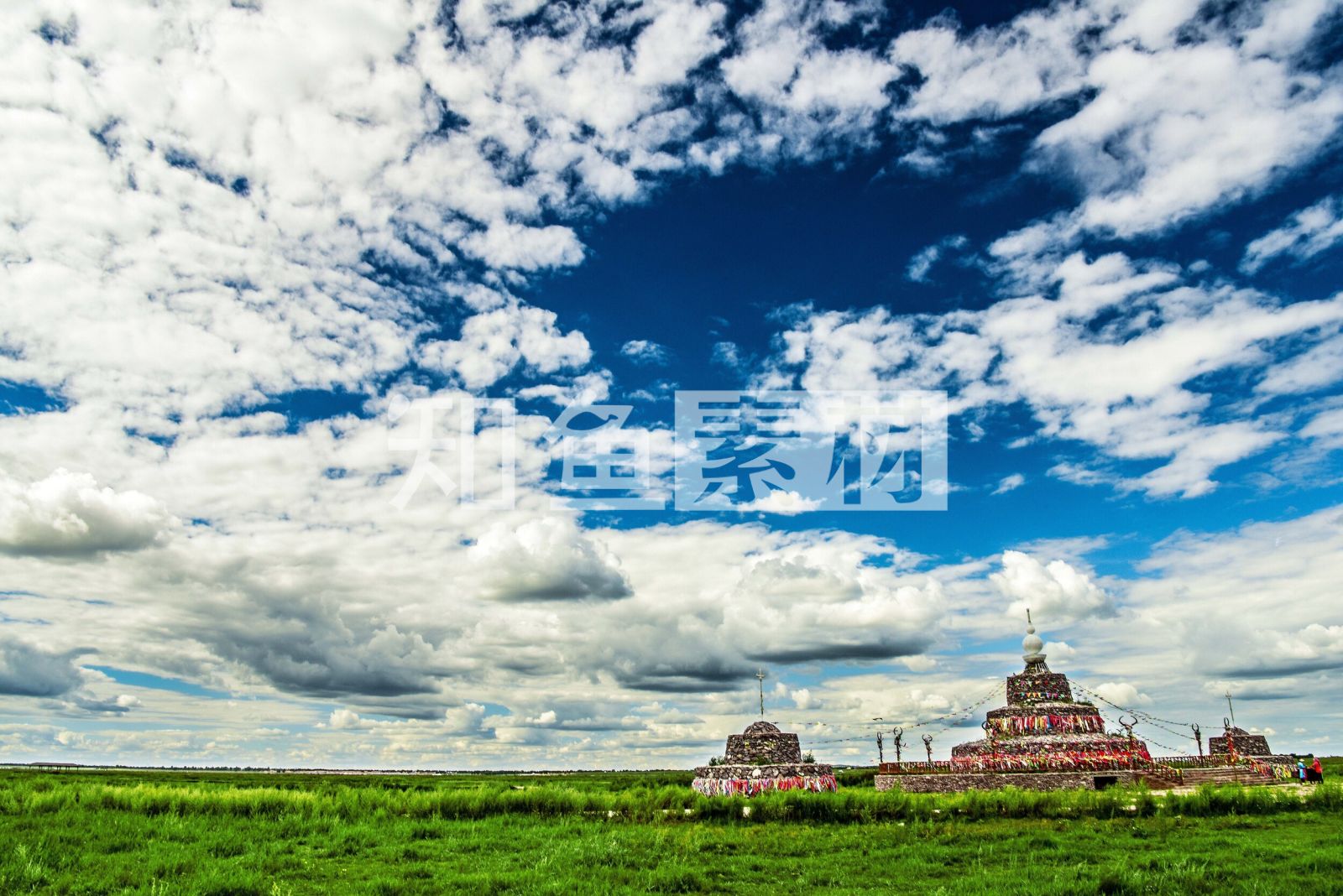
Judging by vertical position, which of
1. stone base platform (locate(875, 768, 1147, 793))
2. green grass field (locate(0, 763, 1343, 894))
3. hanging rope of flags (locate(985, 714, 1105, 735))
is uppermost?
hanging rope of flags (locate(985, 714, 1105, 735))

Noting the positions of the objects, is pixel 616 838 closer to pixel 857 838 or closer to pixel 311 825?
pixel 857 838

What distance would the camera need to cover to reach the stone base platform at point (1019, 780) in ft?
115

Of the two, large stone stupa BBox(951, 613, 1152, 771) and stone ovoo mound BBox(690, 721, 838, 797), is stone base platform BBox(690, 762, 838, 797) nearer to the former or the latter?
stone ovoo mound BBox(690, 721, 838, 797)

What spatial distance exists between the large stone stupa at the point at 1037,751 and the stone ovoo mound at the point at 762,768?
365 cm

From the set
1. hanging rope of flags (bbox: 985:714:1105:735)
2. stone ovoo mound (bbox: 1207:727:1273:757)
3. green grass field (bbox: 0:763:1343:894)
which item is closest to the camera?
green grass field (bbox: 0:763:1343:894)

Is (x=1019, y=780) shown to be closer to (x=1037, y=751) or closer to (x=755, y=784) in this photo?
(x=1037, y=751)

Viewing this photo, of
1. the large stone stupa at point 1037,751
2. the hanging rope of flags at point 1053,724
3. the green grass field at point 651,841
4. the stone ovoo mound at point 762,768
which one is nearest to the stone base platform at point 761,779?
the stone ovoo mound at point 762,768

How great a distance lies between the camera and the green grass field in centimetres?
1191

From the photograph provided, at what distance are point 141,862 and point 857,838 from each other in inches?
552

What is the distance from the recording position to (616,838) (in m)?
15.8

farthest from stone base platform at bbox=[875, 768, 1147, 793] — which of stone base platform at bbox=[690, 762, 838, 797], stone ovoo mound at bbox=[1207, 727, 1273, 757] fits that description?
stone ovoo mound at bbox=[1207, 727, 1273, 757]

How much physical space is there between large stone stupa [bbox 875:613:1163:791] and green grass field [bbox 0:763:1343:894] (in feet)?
39.2

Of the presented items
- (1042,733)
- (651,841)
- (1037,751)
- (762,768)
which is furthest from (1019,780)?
(651,841)

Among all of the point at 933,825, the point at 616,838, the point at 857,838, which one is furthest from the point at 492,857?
the point at 933,825
